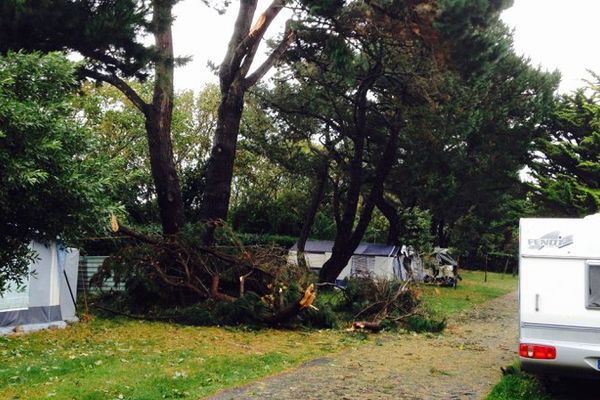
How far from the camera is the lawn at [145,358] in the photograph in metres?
6.79

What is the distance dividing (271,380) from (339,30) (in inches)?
386

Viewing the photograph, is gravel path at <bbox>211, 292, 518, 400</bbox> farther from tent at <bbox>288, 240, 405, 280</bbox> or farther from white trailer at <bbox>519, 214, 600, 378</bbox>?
tent at <bbox>288, 240, 405, 280</bbox>

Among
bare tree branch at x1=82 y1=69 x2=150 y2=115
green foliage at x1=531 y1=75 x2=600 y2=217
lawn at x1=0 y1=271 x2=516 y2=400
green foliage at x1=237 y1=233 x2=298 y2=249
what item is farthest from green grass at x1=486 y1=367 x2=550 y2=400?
green foliage at x1=237 y1=233 x2=298 y2=249

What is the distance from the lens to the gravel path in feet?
23.2

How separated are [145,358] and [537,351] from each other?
5348mm

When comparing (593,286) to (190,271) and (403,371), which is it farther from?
(190,271)

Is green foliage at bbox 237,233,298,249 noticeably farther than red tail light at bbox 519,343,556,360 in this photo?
Yes

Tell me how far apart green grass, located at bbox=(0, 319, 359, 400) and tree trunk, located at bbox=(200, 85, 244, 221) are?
4111 mm

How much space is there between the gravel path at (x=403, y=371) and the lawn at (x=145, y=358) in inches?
19.2

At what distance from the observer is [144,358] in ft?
28.8

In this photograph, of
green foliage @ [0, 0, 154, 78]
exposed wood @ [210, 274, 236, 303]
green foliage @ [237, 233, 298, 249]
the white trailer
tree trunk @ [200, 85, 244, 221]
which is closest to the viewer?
the white trailer

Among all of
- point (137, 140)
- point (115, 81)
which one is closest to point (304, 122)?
point (115, 81)

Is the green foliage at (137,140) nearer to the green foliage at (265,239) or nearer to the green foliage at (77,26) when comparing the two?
the green foliage at (265,239)

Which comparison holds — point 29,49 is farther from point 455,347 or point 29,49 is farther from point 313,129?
point 313,129
